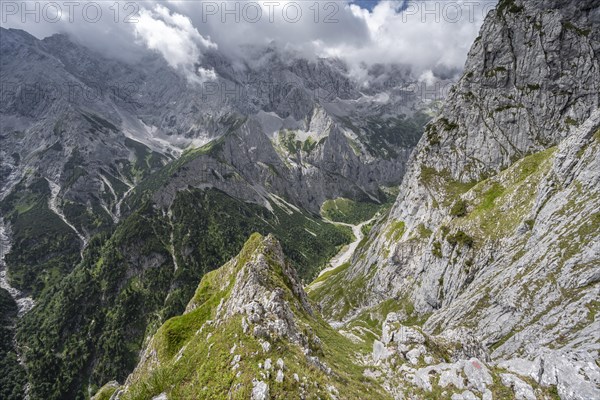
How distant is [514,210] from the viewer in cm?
7919

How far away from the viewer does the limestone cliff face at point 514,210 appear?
1784 inches

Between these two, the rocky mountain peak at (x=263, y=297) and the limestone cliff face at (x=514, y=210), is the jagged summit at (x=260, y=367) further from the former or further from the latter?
the limestone cliff face at (x=514, y=210)

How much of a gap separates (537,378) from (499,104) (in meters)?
155

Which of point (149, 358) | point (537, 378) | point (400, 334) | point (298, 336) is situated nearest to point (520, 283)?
point (400, 334)

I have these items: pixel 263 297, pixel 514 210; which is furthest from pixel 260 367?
pixel 514 210

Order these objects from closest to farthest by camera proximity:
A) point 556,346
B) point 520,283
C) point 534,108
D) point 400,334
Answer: point 400,334, point 556,346, point 520,283, point 534,108

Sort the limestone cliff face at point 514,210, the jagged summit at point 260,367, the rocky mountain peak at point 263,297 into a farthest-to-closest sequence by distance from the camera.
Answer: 1. the limestone cliff face at point 514,210
2. the rocky mountain peak at point 263,297
3. the jagged summit at point 260,367

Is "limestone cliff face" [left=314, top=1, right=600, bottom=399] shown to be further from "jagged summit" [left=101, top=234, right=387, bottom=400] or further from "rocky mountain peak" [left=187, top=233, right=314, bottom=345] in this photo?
"rocky mountain peak" [left=187, top=233, right=314, bottom=345]

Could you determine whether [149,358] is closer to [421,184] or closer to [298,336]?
[298,336]

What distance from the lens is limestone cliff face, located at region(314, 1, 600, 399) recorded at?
4531 centimetres

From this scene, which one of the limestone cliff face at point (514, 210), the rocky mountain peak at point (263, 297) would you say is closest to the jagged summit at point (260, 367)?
the rocky mountain peak at point (263, 297)

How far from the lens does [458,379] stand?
24969 mm

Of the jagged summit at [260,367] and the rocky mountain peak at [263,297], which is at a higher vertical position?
the rocky mountain peak at [263,297]

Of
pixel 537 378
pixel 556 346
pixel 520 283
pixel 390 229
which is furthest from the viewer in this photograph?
pixel 390 229
